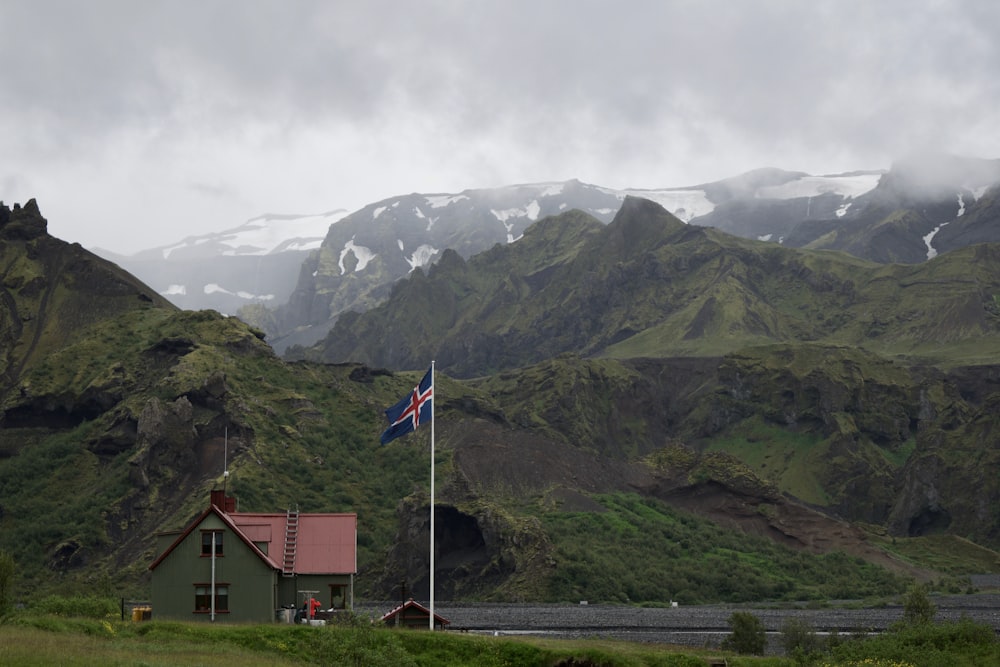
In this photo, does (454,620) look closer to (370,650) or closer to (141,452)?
(141,452)

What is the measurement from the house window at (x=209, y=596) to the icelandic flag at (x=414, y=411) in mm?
14269

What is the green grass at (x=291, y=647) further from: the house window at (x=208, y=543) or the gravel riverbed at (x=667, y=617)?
the gravel riverbed at (x=667, y=617)

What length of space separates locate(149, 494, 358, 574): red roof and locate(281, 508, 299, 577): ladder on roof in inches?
11.0

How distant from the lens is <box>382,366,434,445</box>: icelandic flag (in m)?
75.4

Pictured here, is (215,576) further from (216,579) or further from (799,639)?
(799,639)

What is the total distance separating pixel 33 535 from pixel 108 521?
10.3 metres

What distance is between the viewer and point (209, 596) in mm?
78562

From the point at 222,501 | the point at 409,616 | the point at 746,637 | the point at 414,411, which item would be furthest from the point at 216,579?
the point at 746,637

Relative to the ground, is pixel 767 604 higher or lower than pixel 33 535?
lower

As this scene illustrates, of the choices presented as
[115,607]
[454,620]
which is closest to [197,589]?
[115,607]

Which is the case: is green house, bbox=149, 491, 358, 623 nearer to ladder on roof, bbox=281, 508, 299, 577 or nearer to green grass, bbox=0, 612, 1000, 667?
ladder on roof, bbox=281, 508, 299, 577

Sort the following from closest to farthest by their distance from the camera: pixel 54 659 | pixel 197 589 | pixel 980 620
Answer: pixel 54 659, pixel 197 589, pixel 980 620

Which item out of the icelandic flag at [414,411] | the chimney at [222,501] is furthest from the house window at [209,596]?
the icelandic flag at [414,411]

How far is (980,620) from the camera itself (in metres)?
142
